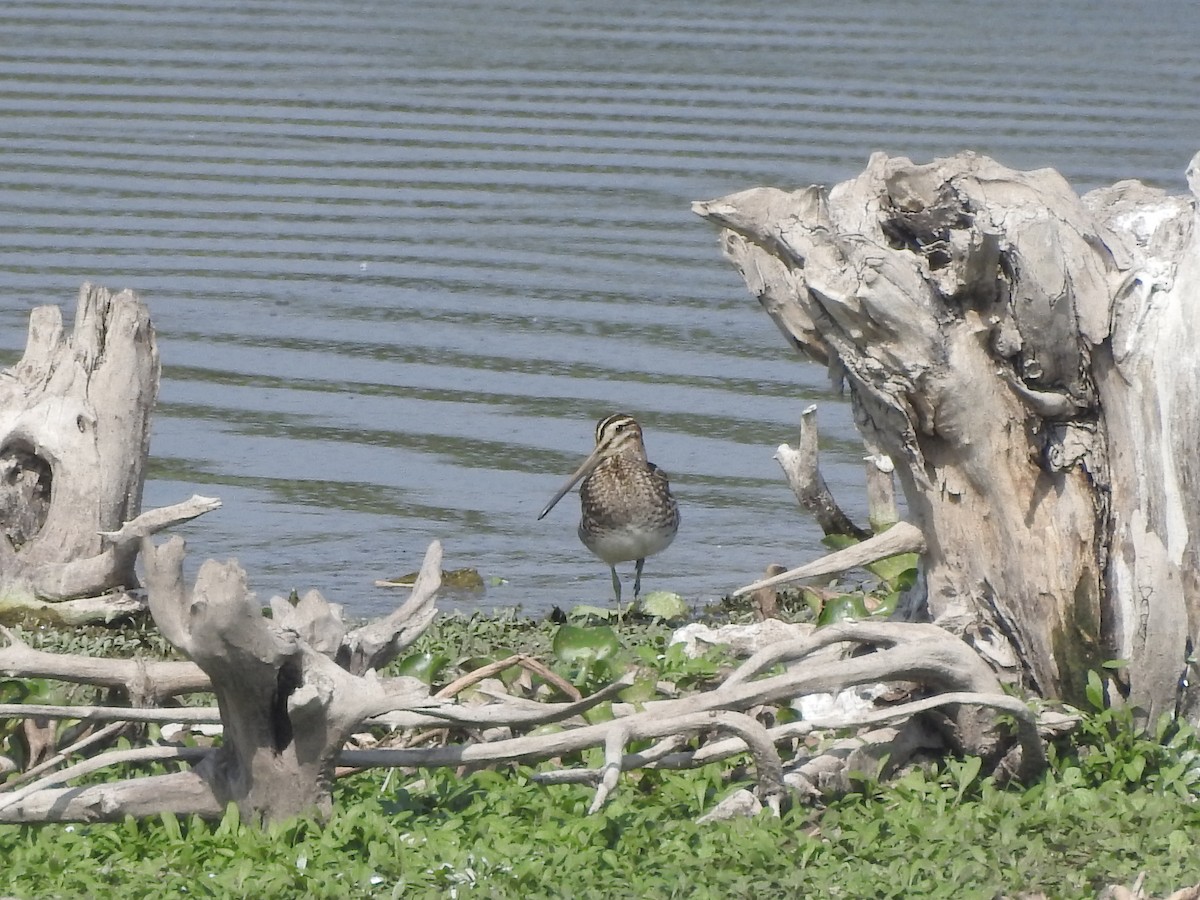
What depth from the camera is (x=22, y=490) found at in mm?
9211

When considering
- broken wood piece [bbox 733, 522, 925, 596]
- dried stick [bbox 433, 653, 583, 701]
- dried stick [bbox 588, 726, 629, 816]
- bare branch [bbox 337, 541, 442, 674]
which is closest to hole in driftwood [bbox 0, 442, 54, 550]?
dried stick [bbox 433, 653, 583, 701]

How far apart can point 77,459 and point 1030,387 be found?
4494 mm

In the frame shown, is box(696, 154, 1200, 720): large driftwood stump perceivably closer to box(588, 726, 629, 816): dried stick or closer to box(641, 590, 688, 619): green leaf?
box(588, 726, 629, 816): dried stick

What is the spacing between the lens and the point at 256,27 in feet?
83.7

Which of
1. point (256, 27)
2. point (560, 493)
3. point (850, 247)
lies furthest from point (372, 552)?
point (256, 27)

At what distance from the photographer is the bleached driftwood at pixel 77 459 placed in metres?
8.95

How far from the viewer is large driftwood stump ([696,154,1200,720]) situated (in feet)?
19.9

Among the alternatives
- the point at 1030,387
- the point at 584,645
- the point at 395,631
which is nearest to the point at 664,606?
the point at 584,645

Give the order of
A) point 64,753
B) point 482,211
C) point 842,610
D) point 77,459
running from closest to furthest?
1. point 64,753
2. point 842,610
3. point 77,459
4. point 482,211

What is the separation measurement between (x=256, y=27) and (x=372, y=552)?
16.2m

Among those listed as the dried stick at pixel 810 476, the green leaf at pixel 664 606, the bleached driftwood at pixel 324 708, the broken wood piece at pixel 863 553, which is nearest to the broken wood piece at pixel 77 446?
the green leaf at pixel 664 606

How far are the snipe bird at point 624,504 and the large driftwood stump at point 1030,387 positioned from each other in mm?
3523

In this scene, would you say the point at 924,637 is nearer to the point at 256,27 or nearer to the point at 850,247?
the point at 850,247

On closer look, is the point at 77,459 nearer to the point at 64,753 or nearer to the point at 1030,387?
the point at 64,753
